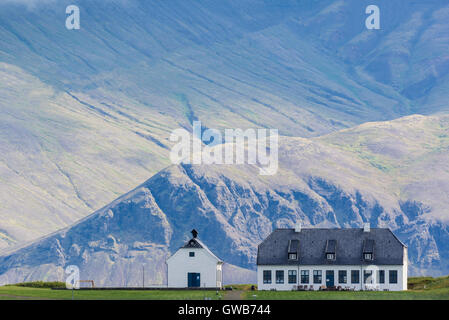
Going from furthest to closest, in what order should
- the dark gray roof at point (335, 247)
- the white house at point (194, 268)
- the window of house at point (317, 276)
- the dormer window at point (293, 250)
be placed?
the white house at point (194, 268) → the dormer window at point (293, 250) → the dark gray roof at point (335, 247) → the window of house at point (317, 276)

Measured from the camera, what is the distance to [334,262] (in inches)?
5630

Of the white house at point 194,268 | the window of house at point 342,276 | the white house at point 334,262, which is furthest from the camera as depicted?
the white house at point 194,268

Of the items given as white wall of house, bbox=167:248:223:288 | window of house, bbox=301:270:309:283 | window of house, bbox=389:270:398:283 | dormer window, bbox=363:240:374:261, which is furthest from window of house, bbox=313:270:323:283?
white wall of house, bbox=167:248:223:288

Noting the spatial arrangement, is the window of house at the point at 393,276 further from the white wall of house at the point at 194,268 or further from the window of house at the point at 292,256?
the white wall of house at the point at 194,268

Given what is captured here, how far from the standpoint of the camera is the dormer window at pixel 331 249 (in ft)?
470

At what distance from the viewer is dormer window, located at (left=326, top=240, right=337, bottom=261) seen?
143 meters

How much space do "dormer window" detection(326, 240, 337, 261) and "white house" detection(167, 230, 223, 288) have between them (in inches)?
630

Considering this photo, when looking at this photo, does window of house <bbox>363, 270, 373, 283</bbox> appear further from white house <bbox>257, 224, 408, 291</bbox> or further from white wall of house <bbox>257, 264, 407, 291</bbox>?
white wall of house <bbox>257, 264, 407, 291</bbox>

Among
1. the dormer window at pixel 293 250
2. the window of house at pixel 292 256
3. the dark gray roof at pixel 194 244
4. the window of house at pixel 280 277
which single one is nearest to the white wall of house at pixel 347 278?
the window of house at pixel 280 277

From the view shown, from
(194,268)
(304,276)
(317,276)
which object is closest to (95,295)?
(194,268)

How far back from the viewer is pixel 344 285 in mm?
140625
